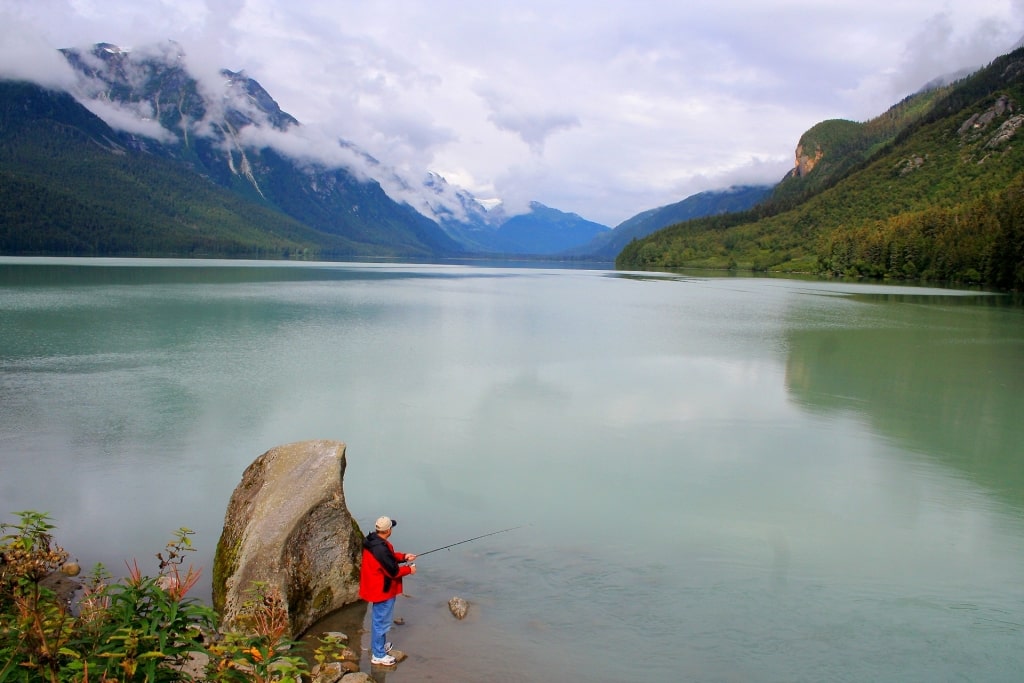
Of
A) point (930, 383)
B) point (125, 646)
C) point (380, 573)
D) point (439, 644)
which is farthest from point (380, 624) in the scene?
point (930, 383)

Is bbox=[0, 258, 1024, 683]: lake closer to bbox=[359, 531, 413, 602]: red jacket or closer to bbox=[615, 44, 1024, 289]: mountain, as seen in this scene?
bbox=[359, 531, 413, 602]: red jacket

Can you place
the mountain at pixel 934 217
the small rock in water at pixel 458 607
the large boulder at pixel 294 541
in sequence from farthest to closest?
1. the mountain at pixel 934 217
2. the small rock in water at pixel 458 607
3. the large boulder at pixel 294 541

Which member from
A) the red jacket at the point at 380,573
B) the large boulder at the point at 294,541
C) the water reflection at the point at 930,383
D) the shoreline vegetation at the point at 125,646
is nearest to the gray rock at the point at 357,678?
the red jacket at the point at 380,573

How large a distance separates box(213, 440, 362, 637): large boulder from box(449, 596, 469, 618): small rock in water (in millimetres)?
1348

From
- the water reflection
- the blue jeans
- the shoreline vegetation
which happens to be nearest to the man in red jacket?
the blue jeans

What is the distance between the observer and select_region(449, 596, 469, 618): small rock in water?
8977 millimetres

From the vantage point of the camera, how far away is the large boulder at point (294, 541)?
8406 millimetres

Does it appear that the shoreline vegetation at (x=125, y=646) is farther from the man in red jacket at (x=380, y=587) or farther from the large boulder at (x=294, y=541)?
the large boulder at (x=294, y=541)

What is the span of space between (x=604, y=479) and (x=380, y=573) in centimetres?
771

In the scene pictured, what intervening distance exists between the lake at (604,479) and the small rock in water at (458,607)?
0.55 ft

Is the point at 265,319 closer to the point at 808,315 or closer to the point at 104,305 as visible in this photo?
the point at 104,305

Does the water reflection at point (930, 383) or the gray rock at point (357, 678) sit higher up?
the water reflection at point (930, 383)

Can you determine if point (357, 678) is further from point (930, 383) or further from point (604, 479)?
point (930, 383)

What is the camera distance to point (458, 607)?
29.7 ft
